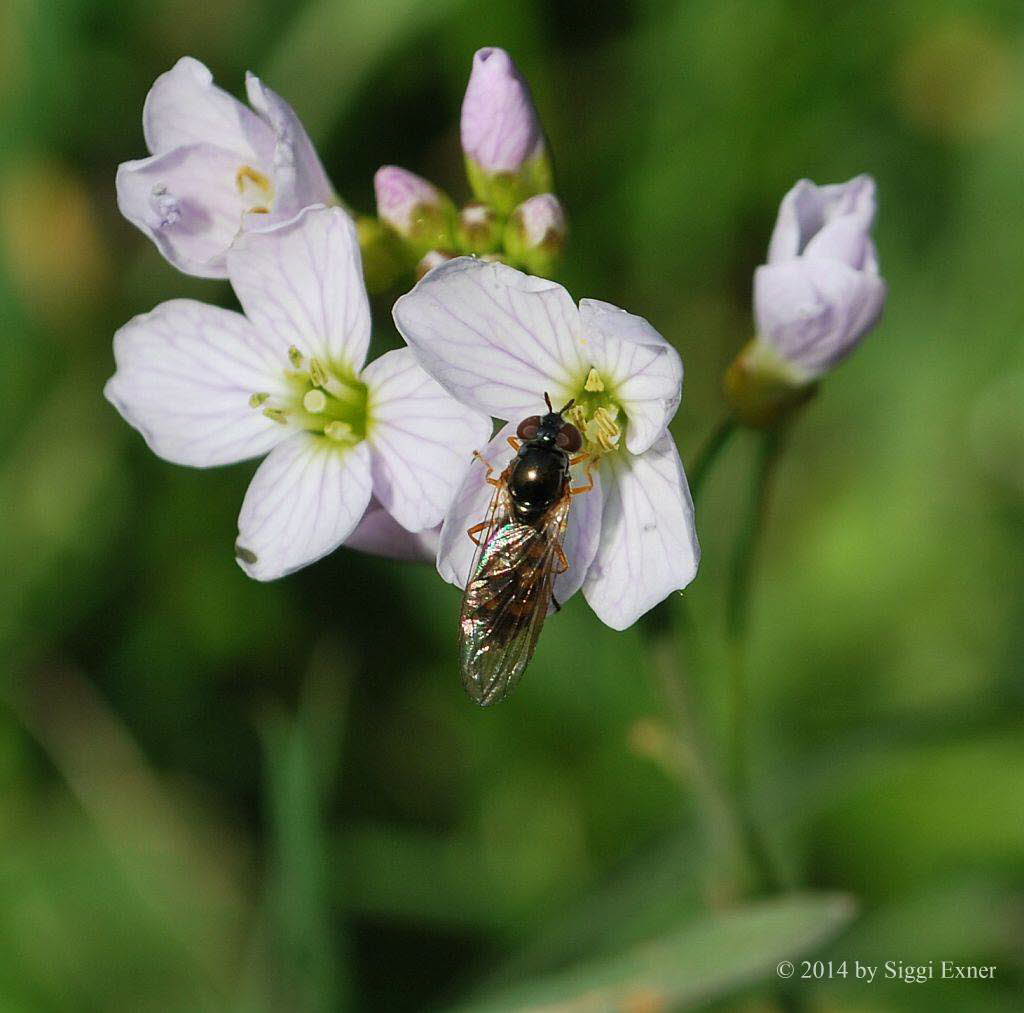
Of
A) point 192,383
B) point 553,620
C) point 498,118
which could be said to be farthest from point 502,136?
point 553,620

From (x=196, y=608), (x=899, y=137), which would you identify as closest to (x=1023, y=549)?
(x=899, y=137)

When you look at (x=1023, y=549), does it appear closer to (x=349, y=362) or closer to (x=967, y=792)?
(x=967, y=792)

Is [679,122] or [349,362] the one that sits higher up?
[679,122]

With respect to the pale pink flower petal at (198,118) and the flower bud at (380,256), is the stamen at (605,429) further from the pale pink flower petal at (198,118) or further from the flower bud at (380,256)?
the pale pink flower petal at (198,118)

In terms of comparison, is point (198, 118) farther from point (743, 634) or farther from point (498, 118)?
point (743, 634)

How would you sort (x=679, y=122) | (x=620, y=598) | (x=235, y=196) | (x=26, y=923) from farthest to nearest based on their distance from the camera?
(x=679, y=122) < (x=26, y=923) < (x=235, y=196) < (x=620, y=598)

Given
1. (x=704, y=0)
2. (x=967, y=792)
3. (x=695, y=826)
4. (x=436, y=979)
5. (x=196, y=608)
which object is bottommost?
(x=436, y=979)

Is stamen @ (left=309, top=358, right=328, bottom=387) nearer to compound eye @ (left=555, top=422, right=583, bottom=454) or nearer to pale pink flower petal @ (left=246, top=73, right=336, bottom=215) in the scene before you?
pale pink flower petal @ (left=246, top=73, right=336, bottom=215)
